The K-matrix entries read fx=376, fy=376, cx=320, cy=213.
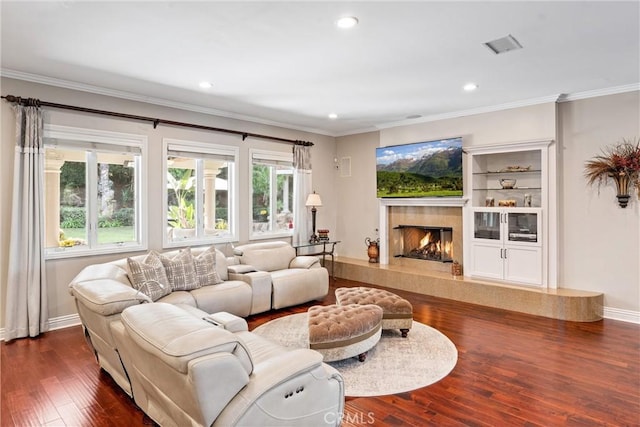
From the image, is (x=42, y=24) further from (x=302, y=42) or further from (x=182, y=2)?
(x=302, y=42)

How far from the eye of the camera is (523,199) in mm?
5566

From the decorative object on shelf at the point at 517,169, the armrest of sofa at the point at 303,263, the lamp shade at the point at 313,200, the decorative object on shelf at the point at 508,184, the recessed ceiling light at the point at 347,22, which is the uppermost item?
the recessed ceiling light at the point at 347,22

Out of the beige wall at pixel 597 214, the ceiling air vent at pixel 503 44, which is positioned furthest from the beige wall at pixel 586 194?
the ceiling air vent at pixel 503 44

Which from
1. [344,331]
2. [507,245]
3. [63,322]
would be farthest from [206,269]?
[507,245]

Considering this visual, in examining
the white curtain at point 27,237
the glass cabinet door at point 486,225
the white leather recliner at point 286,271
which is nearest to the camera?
the white curtain at point 27,237

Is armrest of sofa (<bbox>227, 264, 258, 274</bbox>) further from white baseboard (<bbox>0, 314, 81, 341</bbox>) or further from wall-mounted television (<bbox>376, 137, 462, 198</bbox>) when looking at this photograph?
wall-mounted television (<bbox>376, 137, 462, 198</bbox>)

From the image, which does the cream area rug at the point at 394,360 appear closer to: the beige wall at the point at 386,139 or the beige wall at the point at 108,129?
the beige wall at the point at 108,129

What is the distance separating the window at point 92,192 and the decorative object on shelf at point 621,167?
19.9 feet

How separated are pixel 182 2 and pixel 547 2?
261 cm

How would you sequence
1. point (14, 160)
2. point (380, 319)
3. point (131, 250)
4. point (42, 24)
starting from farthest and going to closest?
point (131, 250) < point (14, 160) < point (380, 319) < point (42, 24)

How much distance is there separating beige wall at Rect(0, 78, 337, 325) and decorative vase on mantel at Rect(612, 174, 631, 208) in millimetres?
4964

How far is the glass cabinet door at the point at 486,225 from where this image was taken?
220 inches

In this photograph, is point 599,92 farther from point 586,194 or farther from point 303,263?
point 303,263

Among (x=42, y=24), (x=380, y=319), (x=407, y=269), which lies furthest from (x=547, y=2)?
(x=407, y=269)
